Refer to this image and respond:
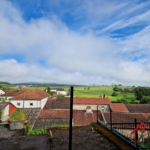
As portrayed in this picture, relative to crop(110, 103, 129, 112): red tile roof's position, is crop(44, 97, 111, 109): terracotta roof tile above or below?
above

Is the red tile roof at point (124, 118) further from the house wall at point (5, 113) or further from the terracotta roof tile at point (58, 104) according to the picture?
the terracotta roof tile at point (58, 104)

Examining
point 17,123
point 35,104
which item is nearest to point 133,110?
point 35,104

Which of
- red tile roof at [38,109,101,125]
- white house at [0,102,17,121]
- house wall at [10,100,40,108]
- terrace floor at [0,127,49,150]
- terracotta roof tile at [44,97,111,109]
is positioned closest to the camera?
terrace floor at [0,127,49,150]

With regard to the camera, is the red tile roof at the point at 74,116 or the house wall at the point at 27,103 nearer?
the red tile roof at the point at 74,116

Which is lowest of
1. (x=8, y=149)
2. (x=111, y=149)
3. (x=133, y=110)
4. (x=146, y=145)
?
(x=133, y=110)

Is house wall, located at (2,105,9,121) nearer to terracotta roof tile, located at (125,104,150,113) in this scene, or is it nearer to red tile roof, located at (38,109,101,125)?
red tile roof, located at (38,109,101,125)

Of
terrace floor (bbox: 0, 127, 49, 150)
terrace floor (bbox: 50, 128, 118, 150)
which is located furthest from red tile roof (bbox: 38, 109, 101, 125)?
terrace floor (bbox: 50, 128, 118, 150)

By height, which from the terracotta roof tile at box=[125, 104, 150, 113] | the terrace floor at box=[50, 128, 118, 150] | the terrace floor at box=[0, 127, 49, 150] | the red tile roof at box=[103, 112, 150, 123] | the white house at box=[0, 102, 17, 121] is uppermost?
the terrace floor at box=[50, 128, 118, 150]

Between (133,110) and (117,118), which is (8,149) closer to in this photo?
(117,118)

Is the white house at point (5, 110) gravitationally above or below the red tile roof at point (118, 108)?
above

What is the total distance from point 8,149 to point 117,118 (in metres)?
18.8

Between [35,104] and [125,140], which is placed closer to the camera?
[125,140]

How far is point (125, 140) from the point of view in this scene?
511cm

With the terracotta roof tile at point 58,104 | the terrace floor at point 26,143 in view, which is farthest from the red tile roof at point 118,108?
the terrace floor at point 26,143
